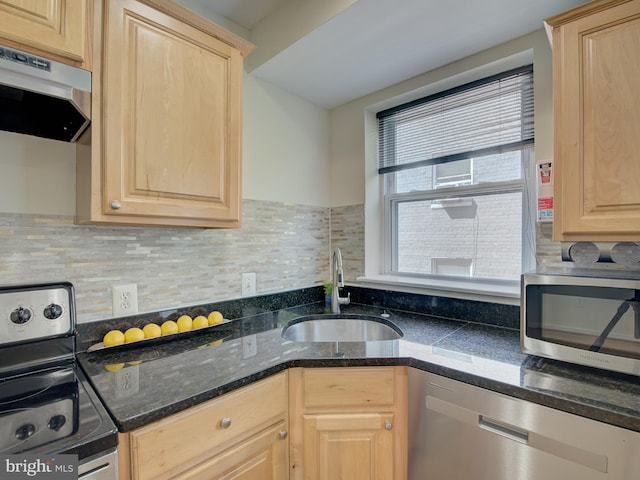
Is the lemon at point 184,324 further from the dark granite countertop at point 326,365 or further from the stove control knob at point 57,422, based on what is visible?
the stove control knob at point 57,422

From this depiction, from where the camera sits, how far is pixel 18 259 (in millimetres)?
1077

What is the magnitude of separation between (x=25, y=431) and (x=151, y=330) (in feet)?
1.92

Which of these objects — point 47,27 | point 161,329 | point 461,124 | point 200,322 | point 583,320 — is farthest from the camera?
point 461,124

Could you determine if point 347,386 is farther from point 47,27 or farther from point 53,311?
point 47,27

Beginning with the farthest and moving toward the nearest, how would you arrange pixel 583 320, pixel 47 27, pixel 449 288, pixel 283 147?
pixel 283 147 → pixel 449 288 → pixel 583 320 → pixel 47 27

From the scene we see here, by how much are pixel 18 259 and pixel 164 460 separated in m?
0.84

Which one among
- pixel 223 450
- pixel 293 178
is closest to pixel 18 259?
pixel 223 450

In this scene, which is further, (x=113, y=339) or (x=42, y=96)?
(x=113, y=339)

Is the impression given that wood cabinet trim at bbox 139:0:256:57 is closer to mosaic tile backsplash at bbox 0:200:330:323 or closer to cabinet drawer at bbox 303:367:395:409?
mosaic tile backsplash at bbox 0:200:330:323

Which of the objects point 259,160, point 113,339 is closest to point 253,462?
point 113,339

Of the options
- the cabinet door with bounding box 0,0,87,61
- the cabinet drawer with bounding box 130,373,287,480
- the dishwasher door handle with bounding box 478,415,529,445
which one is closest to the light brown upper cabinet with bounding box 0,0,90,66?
the cabinet door with bounding box 0,0,87,61

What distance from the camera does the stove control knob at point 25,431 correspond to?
707 millimetres

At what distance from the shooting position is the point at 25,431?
0.73m

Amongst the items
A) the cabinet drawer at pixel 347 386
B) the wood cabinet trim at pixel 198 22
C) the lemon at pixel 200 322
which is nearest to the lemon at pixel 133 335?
the lemon at pixel 200 322
